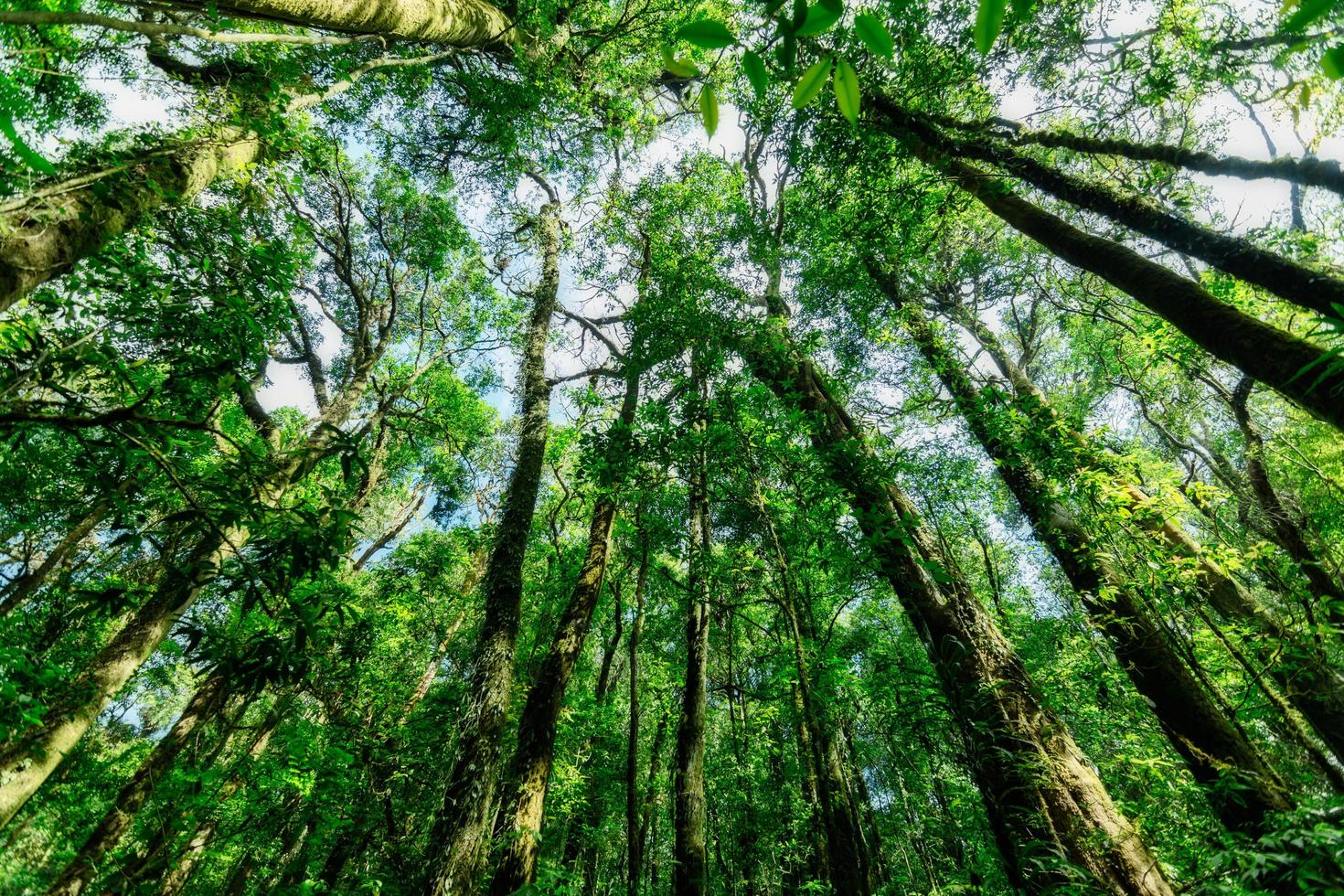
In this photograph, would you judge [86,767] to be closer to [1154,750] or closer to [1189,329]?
[1189,329]

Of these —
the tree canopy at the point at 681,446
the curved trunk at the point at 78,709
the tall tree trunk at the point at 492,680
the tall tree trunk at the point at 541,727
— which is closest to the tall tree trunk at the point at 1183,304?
the tree canopy at the point at 681,446

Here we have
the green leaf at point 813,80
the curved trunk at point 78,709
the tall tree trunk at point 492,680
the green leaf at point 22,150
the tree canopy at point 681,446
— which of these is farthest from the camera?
the curved trunk at point 78,709

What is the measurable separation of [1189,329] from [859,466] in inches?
101

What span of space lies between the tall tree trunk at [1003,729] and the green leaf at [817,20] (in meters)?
3.33

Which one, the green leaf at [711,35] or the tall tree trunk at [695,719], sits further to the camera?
the tall tree trunk at [695,719]

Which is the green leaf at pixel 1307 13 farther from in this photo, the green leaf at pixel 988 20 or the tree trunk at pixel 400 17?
the tree trunk at pixel 400 17

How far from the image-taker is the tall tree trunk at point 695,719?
17.9 ft

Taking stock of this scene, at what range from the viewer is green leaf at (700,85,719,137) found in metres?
0.91

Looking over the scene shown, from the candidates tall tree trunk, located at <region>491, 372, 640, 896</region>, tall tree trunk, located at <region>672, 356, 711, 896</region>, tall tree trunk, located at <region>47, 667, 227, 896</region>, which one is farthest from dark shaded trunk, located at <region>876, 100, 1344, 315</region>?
tall tree trunk, located at <region>47, 667, 227, 896</region>

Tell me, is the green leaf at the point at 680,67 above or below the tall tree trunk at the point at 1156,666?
below

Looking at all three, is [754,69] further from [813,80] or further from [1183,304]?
[1183,304]

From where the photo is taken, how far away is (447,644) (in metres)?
9.63

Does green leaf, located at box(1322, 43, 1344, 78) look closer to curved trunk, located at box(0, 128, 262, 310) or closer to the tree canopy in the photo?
the tree canopy

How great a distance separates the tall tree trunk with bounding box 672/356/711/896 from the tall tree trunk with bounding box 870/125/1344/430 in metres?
3.46
